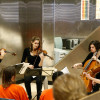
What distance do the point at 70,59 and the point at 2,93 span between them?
145 centimetres

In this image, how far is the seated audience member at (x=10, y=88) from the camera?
2677mm

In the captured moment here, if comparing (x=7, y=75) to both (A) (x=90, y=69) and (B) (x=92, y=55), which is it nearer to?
(A) (x=90, y=69)

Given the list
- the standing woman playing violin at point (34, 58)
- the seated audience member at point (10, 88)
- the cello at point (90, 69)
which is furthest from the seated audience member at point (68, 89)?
the standing woman playing violin at point (34, 58)

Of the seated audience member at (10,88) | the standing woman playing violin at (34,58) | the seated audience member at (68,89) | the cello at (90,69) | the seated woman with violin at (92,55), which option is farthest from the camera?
the standing woman playing violin at (34,58)

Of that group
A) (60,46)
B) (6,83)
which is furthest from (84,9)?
(6,83)

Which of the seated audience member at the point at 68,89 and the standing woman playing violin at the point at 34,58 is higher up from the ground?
the seated audience member at the point at 68,89

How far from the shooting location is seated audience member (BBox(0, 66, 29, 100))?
2.68 metres

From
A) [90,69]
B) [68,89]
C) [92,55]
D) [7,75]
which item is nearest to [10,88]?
[7,75]

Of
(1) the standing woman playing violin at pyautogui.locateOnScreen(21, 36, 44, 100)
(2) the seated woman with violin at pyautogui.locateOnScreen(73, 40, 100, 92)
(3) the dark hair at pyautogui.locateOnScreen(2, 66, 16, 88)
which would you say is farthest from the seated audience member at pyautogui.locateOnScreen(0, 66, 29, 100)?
(1) the standing woman playing violin at pyautogui.locateOnScreen(21, 36, 44, 100)

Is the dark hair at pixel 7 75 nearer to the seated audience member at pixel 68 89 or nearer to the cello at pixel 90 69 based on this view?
the cello at pixel 90 69

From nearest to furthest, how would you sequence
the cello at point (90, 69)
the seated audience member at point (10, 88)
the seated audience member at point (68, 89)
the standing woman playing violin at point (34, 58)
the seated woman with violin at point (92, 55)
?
the seated audience member at point (68, 89)
the seated audience member at point (10, 88)
the cello at point (90, 69)
the seated woman with violin at point (92, 55)
the standing woman playing violin at point (34, 58)

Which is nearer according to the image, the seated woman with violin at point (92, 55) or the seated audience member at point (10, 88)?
the seated audience member at point (10, 88)

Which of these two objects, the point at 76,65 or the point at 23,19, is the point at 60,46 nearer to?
the point at 23,19

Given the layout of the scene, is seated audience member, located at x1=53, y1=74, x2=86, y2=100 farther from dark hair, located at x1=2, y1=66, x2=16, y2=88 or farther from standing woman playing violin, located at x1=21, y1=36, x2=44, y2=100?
standing woman playing violin, located at x1=21, y1=36, x2=44, y2=100
